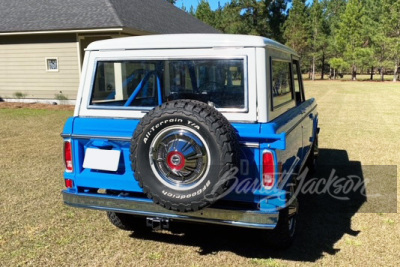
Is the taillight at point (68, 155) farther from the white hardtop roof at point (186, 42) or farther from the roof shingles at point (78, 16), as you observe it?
the roof shingles at point (78, 16)

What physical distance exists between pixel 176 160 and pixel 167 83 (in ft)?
2.97

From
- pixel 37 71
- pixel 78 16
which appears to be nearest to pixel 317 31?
pixel 78 16

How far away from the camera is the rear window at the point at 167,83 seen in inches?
129

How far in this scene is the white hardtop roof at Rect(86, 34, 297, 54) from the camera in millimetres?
3164

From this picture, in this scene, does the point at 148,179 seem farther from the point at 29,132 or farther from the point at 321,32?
the point at 321,32

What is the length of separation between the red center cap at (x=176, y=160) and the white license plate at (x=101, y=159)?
54 centimetres

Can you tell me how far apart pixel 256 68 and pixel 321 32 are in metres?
52.8

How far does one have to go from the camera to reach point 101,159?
3.35 meters

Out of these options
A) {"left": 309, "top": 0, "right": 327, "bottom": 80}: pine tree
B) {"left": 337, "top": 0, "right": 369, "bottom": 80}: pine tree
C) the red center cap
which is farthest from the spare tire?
{"left": 309, "top": 0, "right": 327, "bottom": 80}: pine tree

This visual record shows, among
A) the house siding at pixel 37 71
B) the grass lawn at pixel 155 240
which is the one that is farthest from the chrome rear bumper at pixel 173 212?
the house siding at pixel 37 71

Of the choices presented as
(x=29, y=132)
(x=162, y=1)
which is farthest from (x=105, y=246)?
(x=162, y=1)

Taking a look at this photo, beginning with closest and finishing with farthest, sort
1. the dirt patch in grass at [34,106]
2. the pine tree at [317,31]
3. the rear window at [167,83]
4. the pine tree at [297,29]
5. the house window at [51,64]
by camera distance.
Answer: the rear window at [167,83]
the dirt patch in grass at [34,106]
the house window at [51,64]
the pine tree at [297,29]
the pine tree at [317,31]

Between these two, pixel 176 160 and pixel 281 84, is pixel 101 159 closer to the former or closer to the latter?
pixel 176 160

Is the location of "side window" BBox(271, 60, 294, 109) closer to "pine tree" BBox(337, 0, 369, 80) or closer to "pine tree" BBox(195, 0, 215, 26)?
"pine tree" BBox(337, 0, 369, 80)
